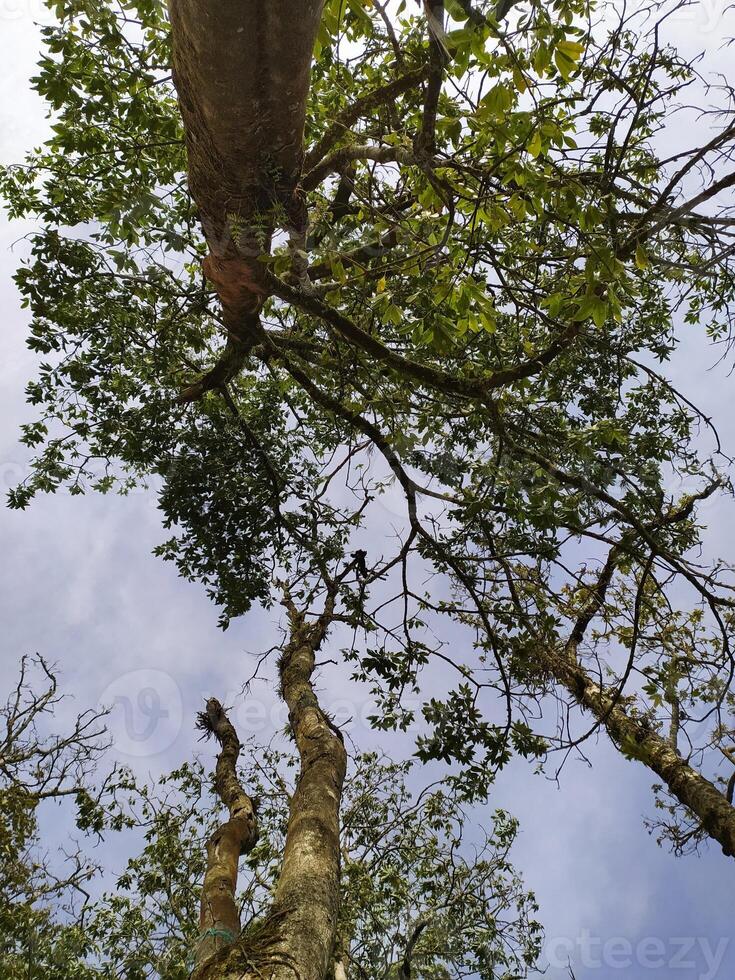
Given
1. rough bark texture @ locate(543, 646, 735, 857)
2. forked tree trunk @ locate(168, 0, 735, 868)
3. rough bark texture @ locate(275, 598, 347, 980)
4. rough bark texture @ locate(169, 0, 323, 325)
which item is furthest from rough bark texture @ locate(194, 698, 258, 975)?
rough bark texture @ locate(169, 0, 323, 325)

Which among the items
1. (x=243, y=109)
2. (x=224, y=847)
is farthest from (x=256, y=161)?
(x=224, y=847)

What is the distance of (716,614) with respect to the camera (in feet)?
13.5

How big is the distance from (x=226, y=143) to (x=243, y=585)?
4.85 m

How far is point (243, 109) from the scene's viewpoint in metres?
2.80

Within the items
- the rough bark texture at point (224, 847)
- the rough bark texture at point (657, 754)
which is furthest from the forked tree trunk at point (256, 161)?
the rough bark texture at point (657, 754)

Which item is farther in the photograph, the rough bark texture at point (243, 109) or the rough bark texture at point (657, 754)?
the rough bark texture at point (657, 754)

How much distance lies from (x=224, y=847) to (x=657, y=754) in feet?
15.1

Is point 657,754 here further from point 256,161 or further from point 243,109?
point 243,109

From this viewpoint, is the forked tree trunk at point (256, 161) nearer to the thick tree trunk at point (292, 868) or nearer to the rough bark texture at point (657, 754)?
the thick tree trunk at point (292, 868)

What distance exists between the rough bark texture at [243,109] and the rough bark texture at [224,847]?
366 cm

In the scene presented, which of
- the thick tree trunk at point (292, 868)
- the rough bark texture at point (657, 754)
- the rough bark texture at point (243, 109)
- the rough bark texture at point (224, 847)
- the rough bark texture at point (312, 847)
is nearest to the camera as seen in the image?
the rough bark texture at point (243, 109)

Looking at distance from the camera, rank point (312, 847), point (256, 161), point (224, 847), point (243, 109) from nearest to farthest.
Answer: point (243, 109)
point (256, 161)
point (312, 847)
point (224, 847)

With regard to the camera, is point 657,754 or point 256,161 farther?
point 657,754

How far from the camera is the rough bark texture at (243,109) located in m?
2.36
